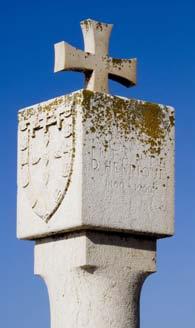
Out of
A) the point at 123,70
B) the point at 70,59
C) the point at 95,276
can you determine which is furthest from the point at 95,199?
the point at 123,70

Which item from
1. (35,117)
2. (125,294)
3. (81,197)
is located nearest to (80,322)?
(125,294)

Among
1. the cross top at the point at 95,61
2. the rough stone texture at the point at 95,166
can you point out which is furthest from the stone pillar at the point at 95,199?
the cross top at the point at 95,61

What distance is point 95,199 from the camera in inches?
426

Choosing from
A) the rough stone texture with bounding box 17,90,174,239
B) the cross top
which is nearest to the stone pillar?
the rough stone texture with bounding box 17,90,174,239

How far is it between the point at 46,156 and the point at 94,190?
2.66 ft

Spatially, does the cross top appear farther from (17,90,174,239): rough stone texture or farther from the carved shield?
the carved shield

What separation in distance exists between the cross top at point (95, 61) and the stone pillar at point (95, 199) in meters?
0.46

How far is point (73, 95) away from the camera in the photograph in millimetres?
10992

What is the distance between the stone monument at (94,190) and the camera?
428 inches

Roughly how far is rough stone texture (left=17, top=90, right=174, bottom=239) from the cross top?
44 centimetres

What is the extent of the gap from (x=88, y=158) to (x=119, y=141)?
510 mm

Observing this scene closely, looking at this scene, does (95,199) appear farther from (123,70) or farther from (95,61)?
(123,70)

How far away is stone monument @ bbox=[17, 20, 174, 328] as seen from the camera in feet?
35.7

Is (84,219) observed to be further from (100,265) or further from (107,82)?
(107,82)
